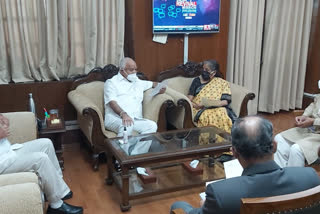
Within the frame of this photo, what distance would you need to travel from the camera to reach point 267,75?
4.89 m

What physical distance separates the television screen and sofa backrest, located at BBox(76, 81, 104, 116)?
0.94m

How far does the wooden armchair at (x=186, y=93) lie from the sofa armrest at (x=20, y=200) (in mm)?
2048

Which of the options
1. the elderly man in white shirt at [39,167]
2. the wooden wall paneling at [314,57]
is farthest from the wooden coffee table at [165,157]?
the wooden wall paneling at [314,57]

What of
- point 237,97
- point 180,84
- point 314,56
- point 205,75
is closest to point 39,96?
point 180,84

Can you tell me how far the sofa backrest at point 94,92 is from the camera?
11.7 ft

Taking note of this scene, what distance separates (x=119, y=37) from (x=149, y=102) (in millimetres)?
907

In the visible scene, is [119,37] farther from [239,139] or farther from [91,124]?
[239,139]

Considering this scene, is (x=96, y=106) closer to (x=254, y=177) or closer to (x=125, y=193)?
(x=125, y=193)

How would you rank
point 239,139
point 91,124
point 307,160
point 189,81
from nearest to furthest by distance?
point 239,139 → point 307,160 → point 91,124 → point 189,81

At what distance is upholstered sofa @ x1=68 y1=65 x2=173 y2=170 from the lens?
310 cm

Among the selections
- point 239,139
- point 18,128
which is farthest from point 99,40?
point 239,139

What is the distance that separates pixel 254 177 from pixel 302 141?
162cm

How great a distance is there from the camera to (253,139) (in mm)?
1287

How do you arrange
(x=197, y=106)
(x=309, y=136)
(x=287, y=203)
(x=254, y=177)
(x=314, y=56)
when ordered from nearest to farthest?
(x=287, y=203) < (x=254, y=177) < (x=309, y=136) < (x=197, y=106) < (x=314, y=56)
